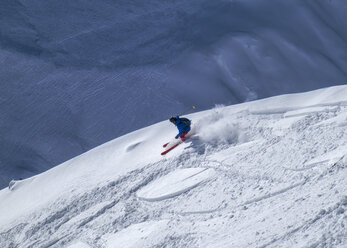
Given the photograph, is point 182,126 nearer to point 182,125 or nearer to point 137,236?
point 182,125

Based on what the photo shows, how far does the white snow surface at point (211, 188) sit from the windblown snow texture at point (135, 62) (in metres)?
2.07

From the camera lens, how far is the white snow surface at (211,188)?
4.38 m

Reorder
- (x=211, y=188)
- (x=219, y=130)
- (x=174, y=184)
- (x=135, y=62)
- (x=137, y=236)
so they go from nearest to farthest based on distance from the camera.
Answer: (x=137, y=236), (x=211, y=188), (x=174, y=184), (x=219, y=130), (x=135, y=62)

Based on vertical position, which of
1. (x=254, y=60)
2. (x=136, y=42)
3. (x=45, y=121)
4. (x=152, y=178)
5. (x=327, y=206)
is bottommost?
(x=327, y=206)

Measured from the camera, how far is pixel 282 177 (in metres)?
5.02

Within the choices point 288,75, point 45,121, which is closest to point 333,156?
point 288,75

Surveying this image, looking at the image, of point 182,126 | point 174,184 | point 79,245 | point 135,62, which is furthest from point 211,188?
point 135,62

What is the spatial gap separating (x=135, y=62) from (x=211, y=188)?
5.41m

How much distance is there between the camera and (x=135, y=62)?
10.0 m

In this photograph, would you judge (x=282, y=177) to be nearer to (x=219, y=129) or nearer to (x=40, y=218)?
(x=219, y=129)

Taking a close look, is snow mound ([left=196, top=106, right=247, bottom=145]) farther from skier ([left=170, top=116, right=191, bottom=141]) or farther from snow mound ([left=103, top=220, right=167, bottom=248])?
snow mound ([left=103, top=220, right=167, bottom=248])

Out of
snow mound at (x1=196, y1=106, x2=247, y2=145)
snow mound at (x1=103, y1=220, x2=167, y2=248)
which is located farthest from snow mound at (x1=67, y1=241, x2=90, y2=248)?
snow mound at (x1=196, y1=106, x2=247, y2=145)

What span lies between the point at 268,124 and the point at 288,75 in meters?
3.65

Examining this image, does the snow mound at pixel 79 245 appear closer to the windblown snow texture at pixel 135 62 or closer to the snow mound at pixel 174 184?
the snow mound at pixel 174 184
